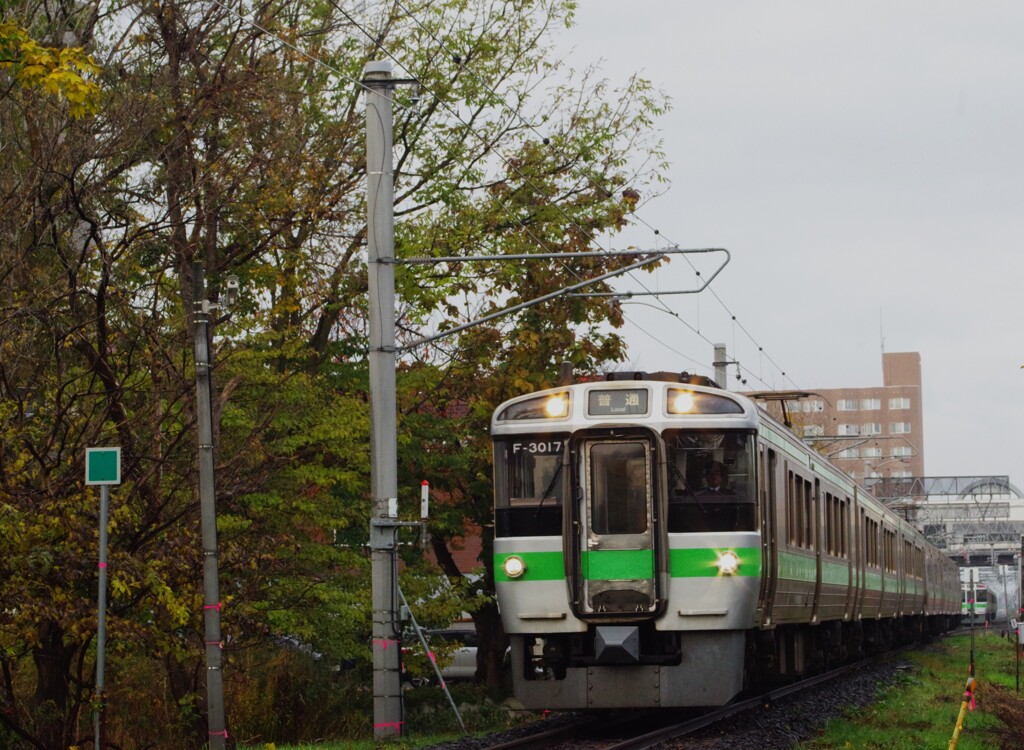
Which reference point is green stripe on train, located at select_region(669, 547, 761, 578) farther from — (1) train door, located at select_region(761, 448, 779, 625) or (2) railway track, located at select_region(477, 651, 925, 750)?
(2) railway track, located at select_region(477, 651, 925, 750)

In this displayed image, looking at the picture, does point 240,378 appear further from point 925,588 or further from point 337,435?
point 925,588

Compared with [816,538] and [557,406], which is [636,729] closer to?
[557,406]

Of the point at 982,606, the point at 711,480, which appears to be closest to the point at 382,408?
the point at 711,480

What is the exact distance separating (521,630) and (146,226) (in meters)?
6.39

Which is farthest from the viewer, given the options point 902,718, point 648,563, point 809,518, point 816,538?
point 816,538

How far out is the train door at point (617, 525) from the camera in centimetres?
1369

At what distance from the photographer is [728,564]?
13.7 m

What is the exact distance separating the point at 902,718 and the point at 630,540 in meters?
4.11

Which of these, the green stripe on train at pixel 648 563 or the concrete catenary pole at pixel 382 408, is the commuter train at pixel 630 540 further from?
the concrete catenary pole at pixel 382 408

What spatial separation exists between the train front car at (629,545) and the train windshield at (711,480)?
0.5 inches

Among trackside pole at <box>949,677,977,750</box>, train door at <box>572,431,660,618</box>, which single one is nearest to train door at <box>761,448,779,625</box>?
train door at <box>572,431,660,618</box>

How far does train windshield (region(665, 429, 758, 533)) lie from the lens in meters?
13.8

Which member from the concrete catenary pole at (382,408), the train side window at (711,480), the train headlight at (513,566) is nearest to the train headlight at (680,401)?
the train side window at (711,480)

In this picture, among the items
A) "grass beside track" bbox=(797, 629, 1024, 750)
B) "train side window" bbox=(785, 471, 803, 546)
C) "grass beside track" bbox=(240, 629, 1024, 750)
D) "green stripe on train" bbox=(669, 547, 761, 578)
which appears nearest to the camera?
"grass beside track" bbox=(797, 629, 1024, 750)
